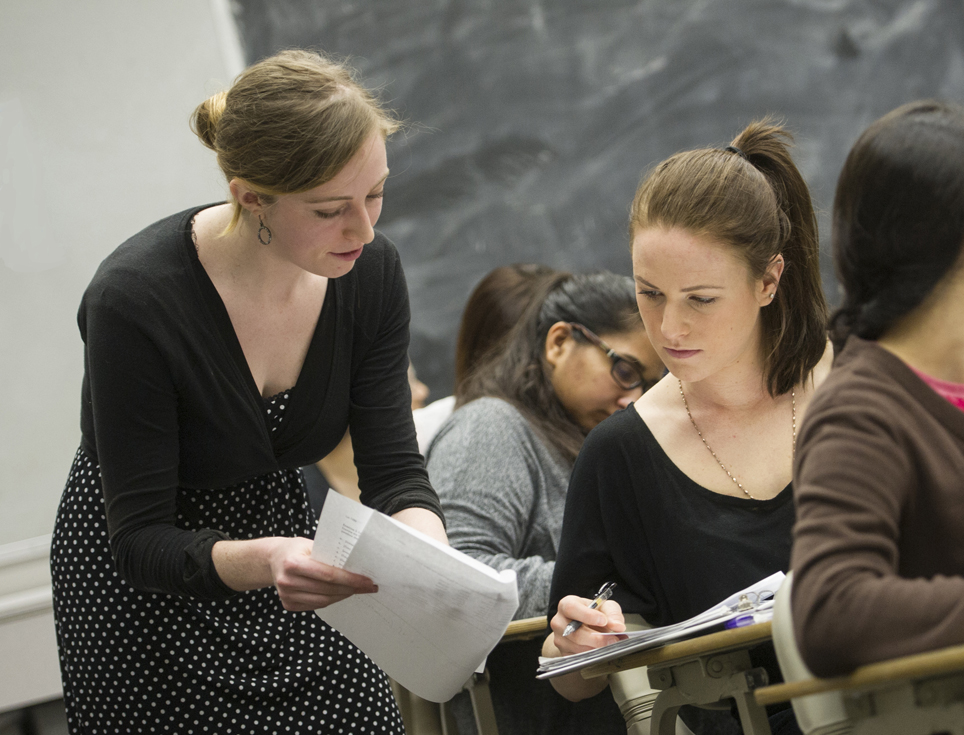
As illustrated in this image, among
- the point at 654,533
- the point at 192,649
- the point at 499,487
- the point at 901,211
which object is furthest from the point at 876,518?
the point at 499,487

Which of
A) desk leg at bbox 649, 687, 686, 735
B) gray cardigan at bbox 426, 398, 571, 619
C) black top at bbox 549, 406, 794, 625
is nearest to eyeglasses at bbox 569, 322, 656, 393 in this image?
gray cardigan at bbox 426, 398, 571, 619

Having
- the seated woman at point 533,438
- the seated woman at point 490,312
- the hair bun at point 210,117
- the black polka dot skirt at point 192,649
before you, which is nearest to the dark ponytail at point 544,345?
the seated woman at point 533,438

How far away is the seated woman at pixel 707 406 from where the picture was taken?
138 centimetres

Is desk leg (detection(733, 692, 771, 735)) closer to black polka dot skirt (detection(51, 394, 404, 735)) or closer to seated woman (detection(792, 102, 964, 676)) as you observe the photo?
seated woman (detection(792, 102, 964, 676))

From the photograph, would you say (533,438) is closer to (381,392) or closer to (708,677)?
(381,392)

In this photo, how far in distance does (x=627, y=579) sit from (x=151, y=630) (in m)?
0.70

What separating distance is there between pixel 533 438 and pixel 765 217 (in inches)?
32.3

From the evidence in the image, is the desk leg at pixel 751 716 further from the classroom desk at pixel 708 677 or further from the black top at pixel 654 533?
the black top at pixel 654 533

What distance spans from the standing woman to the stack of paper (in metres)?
0.25

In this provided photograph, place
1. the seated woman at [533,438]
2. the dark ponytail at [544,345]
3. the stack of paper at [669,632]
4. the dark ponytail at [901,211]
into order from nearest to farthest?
1. the dark ponytail at [901,211]
2. the stack of paper at [669,632]
3. the seated woman at [533,438]
4. the dark ponytail at [544,345]

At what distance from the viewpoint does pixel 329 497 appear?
1.02 metres

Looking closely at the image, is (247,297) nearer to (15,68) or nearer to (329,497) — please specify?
(329,497)

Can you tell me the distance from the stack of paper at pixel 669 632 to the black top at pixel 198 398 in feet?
1.46

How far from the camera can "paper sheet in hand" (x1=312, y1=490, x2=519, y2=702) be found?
1.05 meters
